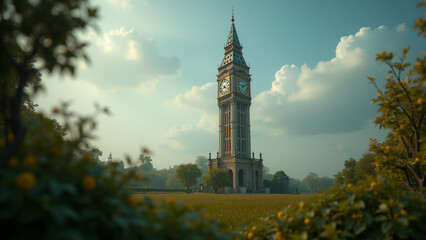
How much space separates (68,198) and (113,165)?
1.58ft

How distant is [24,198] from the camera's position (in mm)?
1485

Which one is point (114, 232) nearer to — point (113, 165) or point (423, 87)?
point (113, 165)

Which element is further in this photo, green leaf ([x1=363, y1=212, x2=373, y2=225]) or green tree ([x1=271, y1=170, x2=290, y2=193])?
green tree ([x1=271, y1=170, x2=290, y2=193])

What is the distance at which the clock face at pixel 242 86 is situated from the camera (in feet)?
208

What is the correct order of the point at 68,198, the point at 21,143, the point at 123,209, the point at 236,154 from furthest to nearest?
1. the point at 236,154
2. the point at 21,143
3. the point at 123,209
4. the point at 68,198

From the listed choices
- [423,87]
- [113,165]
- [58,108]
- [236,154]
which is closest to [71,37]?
[58,108]

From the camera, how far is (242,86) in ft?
211

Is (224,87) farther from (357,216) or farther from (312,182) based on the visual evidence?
(312,182)

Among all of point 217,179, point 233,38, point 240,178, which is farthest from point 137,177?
point 233,38

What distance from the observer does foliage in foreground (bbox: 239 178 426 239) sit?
3.33 meters

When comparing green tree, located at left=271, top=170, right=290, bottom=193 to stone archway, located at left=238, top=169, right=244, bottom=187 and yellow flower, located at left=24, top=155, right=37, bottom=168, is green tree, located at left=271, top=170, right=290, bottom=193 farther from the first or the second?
yellow flower, located at left=24, top=155, right=37, bottom=168

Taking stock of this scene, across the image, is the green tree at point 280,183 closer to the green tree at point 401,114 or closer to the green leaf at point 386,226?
the green tree at point 401,114

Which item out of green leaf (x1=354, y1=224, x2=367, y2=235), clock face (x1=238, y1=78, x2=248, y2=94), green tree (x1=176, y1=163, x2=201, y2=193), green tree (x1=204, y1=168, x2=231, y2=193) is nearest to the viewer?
green leaf (x1=354, y1=224, x2=367, y2=235)

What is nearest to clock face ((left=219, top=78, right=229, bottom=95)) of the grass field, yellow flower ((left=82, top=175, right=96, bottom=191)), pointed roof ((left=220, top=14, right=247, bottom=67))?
pointed roof ((left=220, top=14, right=247, bottom=67))
